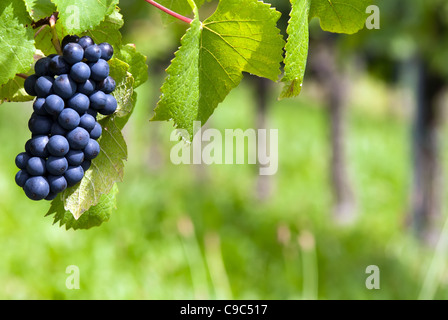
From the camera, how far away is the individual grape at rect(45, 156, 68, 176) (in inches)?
31.0

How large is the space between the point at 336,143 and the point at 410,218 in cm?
133

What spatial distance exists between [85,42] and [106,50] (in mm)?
32

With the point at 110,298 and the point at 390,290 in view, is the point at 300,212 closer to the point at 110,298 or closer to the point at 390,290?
the point at 390,290

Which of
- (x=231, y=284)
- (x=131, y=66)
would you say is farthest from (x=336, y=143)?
(x=131, y=66)

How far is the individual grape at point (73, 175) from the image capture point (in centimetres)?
81

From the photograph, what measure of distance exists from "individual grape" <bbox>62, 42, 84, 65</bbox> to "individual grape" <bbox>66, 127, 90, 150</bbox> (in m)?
0.10

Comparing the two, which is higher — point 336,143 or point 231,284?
point 336,143

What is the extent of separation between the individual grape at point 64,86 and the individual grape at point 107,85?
0.04 m

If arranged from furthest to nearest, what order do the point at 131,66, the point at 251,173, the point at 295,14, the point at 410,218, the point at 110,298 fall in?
the point at 251,173 < the point at 410,218 < the point at 110,298 < the point at 131,66 < the point at 295,14

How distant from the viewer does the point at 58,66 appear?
31.0 inches

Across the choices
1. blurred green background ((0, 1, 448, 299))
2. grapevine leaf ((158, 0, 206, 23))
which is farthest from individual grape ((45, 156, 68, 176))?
blurred green background ((0, 1, 448, 299))

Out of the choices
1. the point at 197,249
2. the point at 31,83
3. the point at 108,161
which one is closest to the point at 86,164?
the point at 108,161

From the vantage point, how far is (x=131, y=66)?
0.90 meters

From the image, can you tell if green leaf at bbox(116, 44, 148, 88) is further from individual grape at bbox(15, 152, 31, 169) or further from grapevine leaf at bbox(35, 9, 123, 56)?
individual grape at bbox(15, 152, 31, 169)
